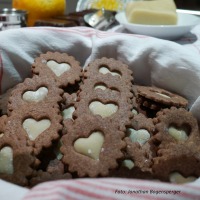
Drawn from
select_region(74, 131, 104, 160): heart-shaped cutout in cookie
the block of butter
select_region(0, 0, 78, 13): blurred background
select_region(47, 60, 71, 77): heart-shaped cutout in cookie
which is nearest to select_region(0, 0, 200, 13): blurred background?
select_region(0, 0, 78, 13): blurred background

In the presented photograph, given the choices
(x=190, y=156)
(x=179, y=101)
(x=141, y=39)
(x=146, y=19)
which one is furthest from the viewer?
(x=146, y=19)

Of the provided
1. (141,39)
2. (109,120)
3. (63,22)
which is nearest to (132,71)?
(141,39)

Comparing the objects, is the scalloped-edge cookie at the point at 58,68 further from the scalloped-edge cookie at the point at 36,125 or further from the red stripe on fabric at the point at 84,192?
the red stripe on fabric at the point at 84,192

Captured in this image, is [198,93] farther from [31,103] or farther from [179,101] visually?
[31,103]

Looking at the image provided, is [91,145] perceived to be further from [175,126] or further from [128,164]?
[175,126]

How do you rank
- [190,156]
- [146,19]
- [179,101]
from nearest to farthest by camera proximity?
[190,156] < [179,101] < [146,19]

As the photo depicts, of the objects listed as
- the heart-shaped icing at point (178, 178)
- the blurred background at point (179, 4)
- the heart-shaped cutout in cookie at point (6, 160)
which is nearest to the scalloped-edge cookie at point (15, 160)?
the heart-shaped cutout in cookie at point (6, 160)

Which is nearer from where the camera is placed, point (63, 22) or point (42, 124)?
point (42, 124)

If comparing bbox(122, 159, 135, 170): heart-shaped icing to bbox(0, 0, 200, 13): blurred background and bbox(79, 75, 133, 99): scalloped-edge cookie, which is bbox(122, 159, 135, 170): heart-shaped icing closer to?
bbox(79, 75, 133, 99): scalloped-edge cookie
